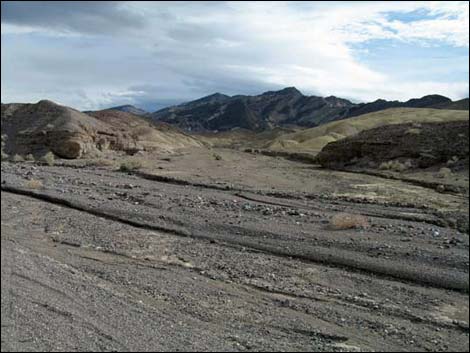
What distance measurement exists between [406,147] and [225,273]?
23485 mm

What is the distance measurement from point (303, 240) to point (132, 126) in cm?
5259

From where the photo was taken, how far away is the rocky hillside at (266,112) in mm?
161000

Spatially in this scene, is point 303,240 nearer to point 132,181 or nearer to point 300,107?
point 132,181

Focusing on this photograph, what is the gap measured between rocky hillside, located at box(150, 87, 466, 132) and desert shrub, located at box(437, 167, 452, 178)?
121 m

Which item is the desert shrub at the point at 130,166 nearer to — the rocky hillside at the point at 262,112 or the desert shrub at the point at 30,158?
the desert shrub at the point at 30,158

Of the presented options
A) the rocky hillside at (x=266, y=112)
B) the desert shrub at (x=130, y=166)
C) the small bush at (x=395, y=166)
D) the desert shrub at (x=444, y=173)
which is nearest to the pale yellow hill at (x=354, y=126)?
the small bush at (x=395, y=166)

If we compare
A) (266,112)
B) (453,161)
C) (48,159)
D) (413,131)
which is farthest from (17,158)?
(266,112)

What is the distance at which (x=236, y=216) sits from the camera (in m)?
15.5

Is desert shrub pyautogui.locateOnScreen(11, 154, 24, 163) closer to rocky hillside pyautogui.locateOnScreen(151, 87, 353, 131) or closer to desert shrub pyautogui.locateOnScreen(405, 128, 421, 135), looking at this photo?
desert shrub pyautogui.locateOnScreen(405, 128, 421, 135)

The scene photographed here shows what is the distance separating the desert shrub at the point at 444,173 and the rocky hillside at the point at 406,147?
3.61ft

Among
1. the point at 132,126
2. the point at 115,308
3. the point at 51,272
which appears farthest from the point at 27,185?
the point at 132,126

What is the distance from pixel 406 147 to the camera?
3116 cm

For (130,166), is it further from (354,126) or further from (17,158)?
(354,126)

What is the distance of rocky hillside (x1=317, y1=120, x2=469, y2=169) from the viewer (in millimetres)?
28828
